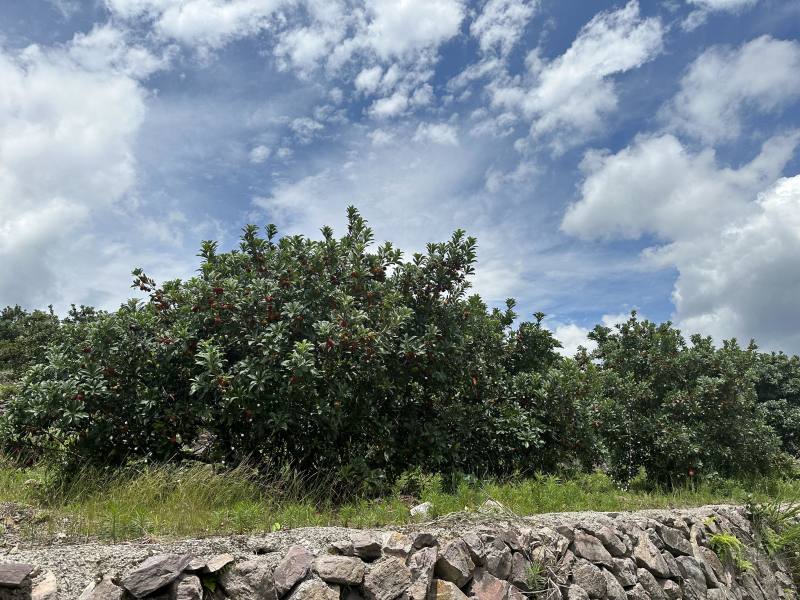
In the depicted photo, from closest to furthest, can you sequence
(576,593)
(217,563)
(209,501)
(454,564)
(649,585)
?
(217,563) → (454,564) → (576,593) → (209,501) → (649,585)

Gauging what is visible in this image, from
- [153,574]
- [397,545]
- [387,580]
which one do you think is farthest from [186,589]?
[397,545]

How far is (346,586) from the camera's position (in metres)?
3.85

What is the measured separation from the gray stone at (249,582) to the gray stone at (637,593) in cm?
404

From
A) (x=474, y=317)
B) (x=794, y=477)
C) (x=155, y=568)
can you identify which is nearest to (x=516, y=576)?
(x=155, y=568)

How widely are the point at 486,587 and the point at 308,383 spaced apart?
2986 mm

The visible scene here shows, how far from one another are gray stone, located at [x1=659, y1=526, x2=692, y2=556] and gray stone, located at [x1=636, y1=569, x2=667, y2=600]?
0.66 meters

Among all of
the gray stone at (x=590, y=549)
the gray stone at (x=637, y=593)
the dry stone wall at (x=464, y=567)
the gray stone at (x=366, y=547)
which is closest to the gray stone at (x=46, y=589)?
the dry stone wall at (x=464, y=567)

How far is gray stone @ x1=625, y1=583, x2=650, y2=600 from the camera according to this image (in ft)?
18.1

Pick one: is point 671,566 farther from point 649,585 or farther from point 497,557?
point 497,557

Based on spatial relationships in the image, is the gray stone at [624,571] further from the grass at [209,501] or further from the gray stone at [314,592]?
the gray stone at [314,592]

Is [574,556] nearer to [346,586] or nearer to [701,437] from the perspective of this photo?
[346,586]

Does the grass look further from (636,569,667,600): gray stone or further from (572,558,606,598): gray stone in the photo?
(636,569,667,600): gray stone

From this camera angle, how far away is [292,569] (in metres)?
3.71

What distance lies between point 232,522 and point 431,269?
4.74m
